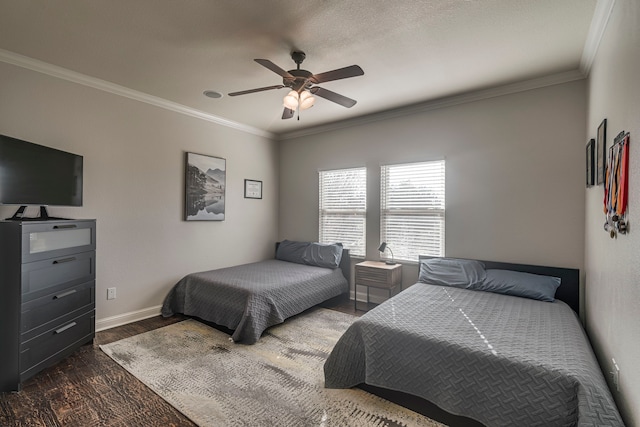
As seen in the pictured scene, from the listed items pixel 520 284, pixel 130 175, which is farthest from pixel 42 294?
pixel 520 284

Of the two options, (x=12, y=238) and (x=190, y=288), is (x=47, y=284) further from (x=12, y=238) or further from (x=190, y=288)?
(x=190, y=288)

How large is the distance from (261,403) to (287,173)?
151 inches

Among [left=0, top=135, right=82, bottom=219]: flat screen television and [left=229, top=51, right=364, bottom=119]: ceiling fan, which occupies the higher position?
[left=229, top=51, right=364, bottom=119]: ceiling fan

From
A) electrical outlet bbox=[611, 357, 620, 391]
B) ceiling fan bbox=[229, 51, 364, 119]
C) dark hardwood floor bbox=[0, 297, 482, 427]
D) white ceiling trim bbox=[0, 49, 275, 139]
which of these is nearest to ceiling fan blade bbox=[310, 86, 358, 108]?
ceiling fan bbox=[229, 51, 364, 119]

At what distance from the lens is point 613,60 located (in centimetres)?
188

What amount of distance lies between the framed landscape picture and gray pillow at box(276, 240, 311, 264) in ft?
3.63

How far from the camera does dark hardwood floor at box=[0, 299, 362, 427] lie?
Result: 1.85 meters

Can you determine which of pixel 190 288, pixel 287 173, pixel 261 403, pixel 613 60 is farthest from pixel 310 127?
pixel 261 403

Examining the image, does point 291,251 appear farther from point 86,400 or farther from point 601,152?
point 601,152

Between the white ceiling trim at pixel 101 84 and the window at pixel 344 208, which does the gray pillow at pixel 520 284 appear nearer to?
the window at pixel 344 208

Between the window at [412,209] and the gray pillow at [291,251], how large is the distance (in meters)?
1.27

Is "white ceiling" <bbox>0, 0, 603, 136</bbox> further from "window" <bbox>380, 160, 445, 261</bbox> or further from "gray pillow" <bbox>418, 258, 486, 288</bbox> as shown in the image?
"gray pillow" <bbox>418, 258, 486, 288</bbox>

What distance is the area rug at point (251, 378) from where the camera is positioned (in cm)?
190

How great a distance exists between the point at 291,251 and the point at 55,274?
9.51 feet
